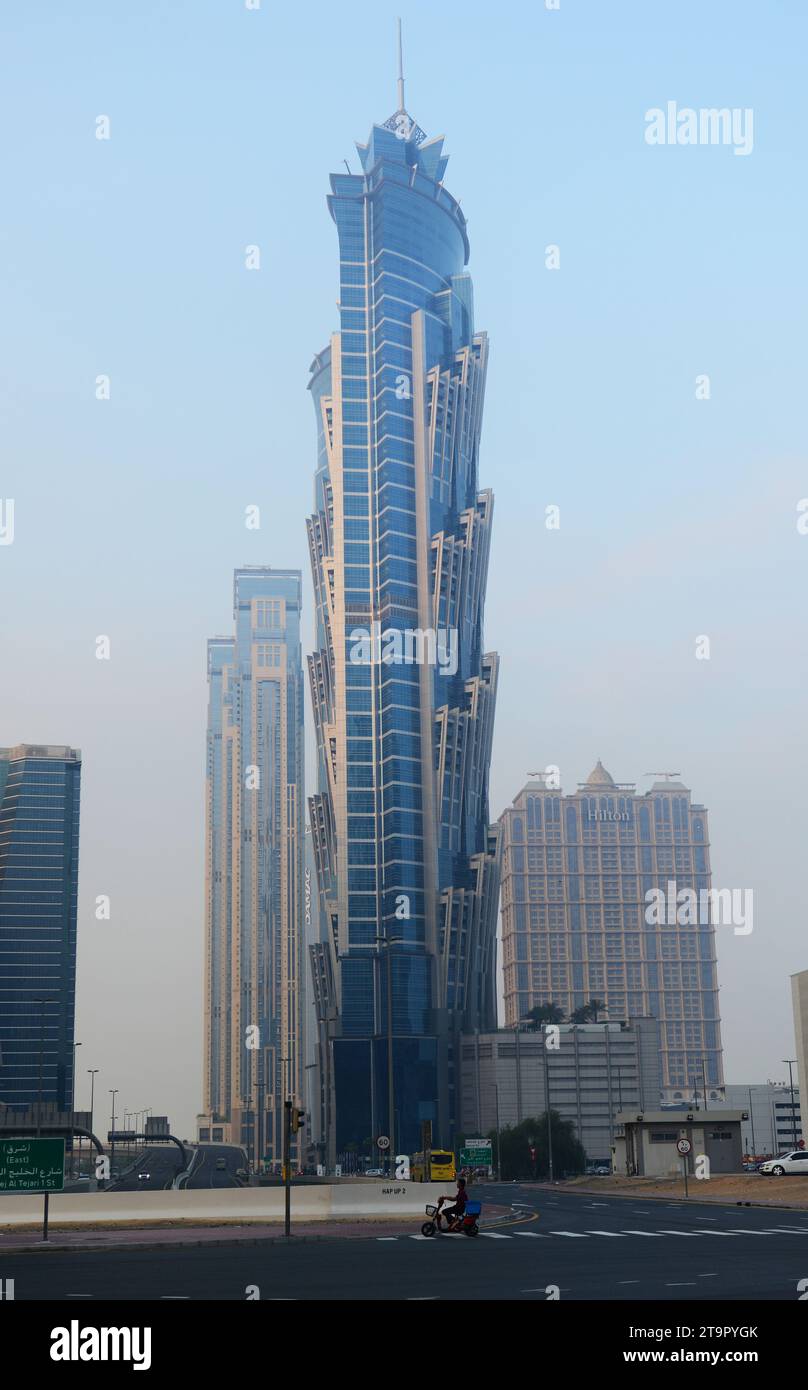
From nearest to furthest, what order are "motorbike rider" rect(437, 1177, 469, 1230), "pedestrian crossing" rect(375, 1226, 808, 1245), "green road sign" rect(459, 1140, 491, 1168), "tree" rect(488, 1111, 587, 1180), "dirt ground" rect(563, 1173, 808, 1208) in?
"pedestrian crossing" rect(375, 1226, 808, 1245)
"motorbike rider" rect(437, 1177, 469, 1230)
"dirt ground" rect(563, 1173, 808, 1208)
"green road sign" rect(459, 1140, 491, 1168)
"tree" rect(488, 1111, 587, 1180)

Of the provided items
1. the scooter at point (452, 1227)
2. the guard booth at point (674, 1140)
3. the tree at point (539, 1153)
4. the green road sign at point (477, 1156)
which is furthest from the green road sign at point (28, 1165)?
the tree at point (539, 1153)

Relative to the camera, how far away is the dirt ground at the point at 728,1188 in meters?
68.6

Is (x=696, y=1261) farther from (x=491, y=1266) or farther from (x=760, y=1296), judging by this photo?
(x=760, y=1296)

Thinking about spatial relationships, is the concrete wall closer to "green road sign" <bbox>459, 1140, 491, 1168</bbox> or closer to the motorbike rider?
the motorbike rider

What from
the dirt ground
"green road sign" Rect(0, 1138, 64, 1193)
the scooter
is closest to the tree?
the dirt ground

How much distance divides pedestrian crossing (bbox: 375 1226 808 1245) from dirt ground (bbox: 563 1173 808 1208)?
15773 millimetres

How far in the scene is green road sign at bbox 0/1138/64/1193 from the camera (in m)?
45.8

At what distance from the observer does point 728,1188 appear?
80.4m

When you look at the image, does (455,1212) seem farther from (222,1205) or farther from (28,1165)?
(222,1205)

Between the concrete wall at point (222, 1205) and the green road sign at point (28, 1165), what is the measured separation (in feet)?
22.6
